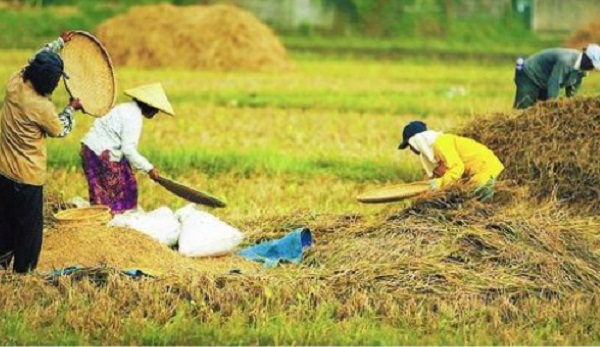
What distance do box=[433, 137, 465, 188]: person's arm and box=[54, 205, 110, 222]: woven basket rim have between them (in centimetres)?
190

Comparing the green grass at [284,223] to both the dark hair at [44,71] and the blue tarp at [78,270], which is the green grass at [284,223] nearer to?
the blue tarp at [78,270]

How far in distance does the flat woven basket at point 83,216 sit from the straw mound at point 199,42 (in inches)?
759

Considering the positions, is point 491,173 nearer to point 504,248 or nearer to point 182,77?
point 504,248

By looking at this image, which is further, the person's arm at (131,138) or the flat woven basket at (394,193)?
the person's arm at (131,138)

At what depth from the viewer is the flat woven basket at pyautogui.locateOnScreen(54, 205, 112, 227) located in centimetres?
804

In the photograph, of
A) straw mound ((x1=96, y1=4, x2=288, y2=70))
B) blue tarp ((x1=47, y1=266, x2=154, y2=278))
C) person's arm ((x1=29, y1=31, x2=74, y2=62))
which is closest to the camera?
blue tarp ((x1=47, y1=266, x2=154, y2=278))

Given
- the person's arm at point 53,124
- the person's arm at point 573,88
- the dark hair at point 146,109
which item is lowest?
the person's arm at point 573,88

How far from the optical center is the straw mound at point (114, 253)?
7.55 metres

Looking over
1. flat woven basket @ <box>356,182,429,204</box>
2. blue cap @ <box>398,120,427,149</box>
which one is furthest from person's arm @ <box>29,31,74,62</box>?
blue cap @ <box>398,120,427,149</box>

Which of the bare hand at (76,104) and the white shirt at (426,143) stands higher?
the bare hand at (76,104)

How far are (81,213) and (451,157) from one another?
2.13 meters

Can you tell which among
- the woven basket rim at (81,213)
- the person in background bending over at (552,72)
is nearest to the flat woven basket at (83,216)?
the woven basket rim at (81,213)

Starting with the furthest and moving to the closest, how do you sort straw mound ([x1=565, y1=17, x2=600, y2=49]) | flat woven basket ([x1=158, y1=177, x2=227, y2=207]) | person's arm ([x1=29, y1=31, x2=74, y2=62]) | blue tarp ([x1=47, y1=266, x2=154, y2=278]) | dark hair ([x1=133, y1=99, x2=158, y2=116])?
1. straw mound ([x1=565, y1=17, x2=600, y2=49])
2. dark hair ([x1=133, y1=99, x2=158, y2=116])
3. flat woven basket ([x1=158, y1=177, x2=227, y2=207])
4. person's arm ([x1=29, y1=31, x2=74, y2=62])
5. blue tarp ([x1=47, y1=266, x2=154, y2=278])

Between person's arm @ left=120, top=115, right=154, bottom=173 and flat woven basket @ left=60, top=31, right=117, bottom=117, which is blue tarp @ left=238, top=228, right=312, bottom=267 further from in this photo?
flat woven basket @ left=60, top=31, right=117, bottom=117
